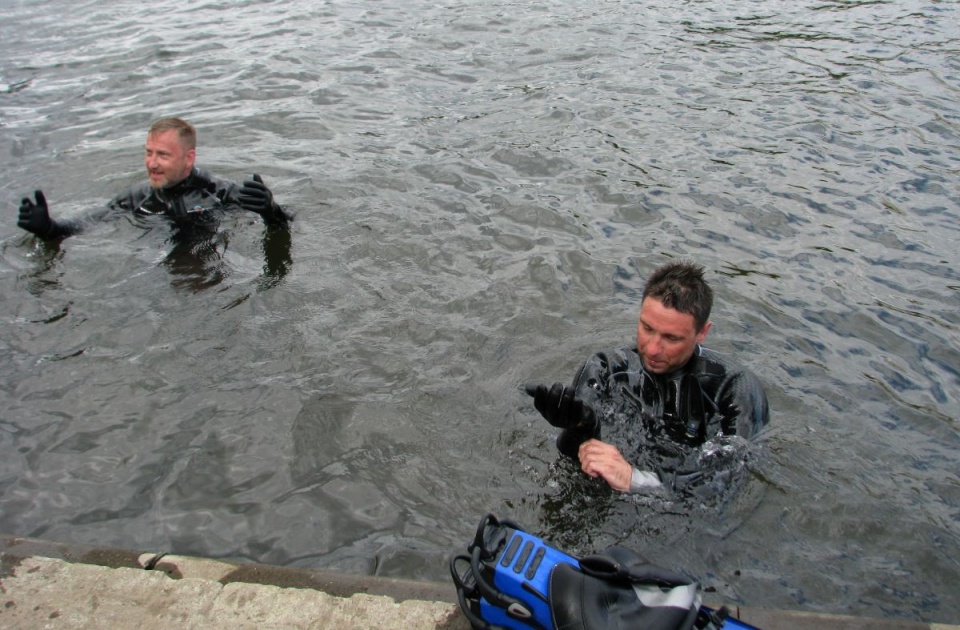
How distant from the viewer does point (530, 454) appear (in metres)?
4.57

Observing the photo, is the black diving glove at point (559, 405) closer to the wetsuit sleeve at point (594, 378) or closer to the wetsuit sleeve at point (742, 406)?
the wetsuit sleeve at point (594, 378)

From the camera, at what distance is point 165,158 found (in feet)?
21.3

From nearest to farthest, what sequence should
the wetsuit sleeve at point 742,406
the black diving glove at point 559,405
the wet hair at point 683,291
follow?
the black diving glove at point 559,405 < the wet hair at point 683,291 < the wetsuit sleeve at point 742,406

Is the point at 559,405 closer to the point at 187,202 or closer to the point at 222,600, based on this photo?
the point at 222,600

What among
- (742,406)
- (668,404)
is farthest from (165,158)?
(742,406)

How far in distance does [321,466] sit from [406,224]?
304cm

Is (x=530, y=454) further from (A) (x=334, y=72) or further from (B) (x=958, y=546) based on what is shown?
(A) (x=334, y=72)

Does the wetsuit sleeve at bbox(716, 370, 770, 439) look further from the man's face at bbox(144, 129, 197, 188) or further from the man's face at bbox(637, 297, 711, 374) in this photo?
the man's face at bbox(144, 129, 197, 188)

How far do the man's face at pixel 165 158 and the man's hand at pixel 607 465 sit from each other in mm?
4450

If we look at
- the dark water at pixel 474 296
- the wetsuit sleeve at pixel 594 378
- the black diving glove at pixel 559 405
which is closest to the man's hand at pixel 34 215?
the dark water at pixel 474 296

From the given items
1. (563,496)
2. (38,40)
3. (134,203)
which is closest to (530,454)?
(563,496)

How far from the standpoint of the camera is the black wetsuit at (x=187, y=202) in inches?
265

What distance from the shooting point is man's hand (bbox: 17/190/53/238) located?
596 cm

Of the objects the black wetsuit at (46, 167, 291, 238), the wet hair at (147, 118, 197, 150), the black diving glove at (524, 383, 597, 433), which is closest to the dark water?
the black wetsuit at (46, 167, 291, 238)
